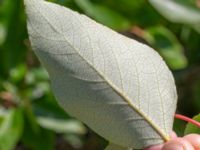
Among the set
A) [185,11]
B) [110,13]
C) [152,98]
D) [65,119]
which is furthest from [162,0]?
[152,98]

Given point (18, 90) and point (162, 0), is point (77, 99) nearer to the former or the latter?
point (162, 0)

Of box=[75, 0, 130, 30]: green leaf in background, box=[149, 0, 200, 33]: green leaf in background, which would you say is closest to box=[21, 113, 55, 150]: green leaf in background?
box=[75, 0, 130, 30]: green leaf in background

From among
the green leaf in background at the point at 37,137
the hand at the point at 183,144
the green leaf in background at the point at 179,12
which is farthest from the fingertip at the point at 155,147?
the green leaf in background at the point at 37,137

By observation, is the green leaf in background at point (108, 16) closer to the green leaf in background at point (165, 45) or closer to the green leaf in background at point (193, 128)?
the green leaf in background at point (165, 45)

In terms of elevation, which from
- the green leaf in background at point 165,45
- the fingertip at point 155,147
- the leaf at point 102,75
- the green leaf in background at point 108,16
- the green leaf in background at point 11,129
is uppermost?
the leaf at point 102,75

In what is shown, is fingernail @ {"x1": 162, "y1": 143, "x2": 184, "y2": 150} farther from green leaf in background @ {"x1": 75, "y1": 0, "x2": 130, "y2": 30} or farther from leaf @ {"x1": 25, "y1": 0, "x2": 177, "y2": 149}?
green leaf in background @ {"x1": 75, "y1": 0, "x2": 130, "y2": 30}
